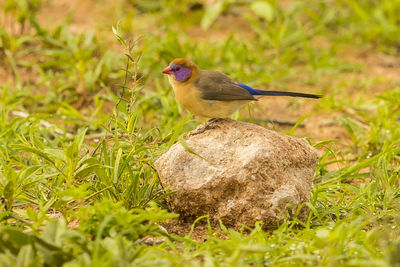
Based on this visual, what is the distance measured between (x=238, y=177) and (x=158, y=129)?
114 cm

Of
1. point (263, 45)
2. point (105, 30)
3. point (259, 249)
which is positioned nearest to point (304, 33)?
point (263, 45)

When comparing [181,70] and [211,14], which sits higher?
[211,14]

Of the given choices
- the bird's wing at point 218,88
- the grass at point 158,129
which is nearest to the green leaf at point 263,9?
the grass at point 158,129

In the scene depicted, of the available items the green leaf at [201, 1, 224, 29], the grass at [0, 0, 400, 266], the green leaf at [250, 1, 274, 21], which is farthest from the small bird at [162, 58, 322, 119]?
the green leaf at [201, 1, 224, 29]

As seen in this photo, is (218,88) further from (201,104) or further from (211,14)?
(211,14)

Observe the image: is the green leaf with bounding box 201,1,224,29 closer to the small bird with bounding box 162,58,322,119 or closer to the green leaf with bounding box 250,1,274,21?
the green leaf with bounding box 250,1,274,21

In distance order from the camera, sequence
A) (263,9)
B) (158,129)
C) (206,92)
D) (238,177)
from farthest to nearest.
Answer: (263,9) < (158,129) < (206,92) < (238,177)

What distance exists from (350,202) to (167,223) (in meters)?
1.22

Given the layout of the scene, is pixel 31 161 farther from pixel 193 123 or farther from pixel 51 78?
pixel 51 78

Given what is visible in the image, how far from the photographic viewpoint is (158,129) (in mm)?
4383

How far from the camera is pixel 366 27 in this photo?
7930 millimetres

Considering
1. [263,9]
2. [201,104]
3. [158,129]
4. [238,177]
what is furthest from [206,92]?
[263,9]

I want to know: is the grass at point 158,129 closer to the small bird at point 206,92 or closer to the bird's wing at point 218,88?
the small bird at point 206,92

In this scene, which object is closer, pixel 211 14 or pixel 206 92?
pixel 206 92
